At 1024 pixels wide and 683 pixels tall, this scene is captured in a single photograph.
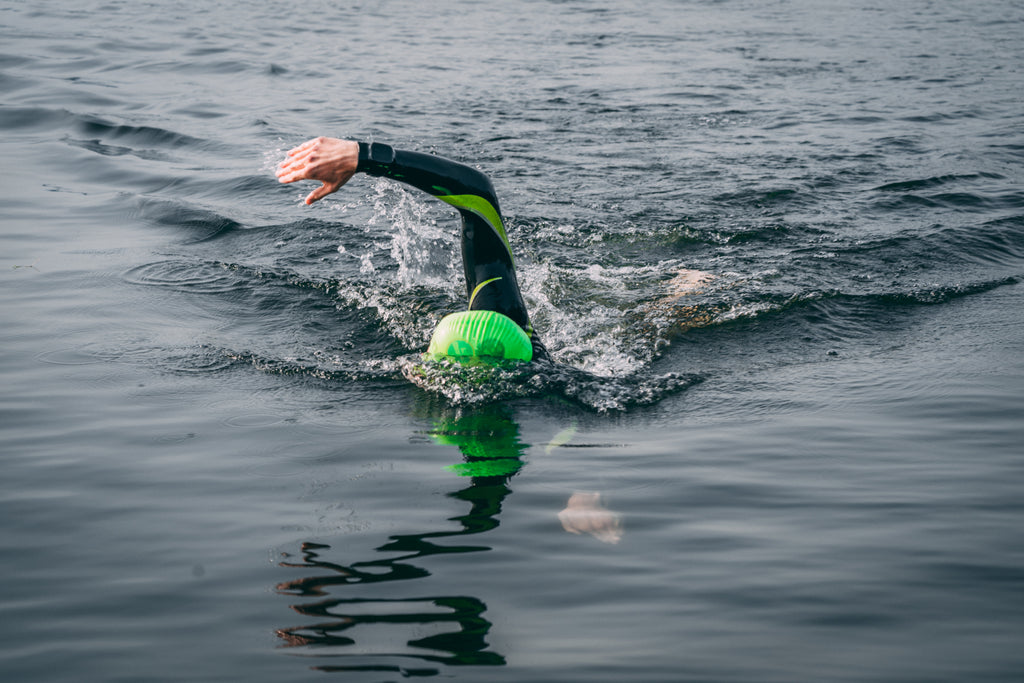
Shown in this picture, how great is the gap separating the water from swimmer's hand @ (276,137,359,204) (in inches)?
61.7

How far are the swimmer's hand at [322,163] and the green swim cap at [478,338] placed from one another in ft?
4.18

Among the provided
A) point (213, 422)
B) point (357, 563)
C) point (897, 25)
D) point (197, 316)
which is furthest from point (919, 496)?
point (897, 25)

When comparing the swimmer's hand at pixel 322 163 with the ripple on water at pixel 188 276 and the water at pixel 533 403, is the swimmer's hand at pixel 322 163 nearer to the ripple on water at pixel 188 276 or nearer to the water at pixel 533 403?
the water at pixel 533 403

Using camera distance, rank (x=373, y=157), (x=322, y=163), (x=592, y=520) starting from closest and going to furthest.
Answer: (x=592, y=520)
(x=322, y=163)
(x=373, y=157)

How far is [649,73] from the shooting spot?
17938mm

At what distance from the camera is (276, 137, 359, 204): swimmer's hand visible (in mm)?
4855

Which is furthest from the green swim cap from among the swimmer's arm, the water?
the swimmer's arm

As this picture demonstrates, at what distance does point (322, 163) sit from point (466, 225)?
1611mm

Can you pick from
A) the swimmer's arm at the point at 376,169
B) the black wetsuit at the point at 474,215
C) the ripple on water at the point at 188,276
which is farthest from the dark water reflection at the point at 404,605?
the ripple on water at the point at 188,276

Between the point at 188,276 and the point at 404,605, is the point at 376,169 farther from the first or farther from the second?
the point at 188,276

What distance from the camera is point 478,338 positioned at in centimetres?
584

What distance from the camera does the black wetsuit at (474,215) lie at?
5.46 m

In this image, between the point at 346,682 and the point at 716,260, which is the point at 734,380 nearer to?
the point at 716,260

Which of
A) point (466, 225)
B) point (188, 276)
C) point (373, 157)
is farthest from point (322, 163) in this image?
point (188, 276)
